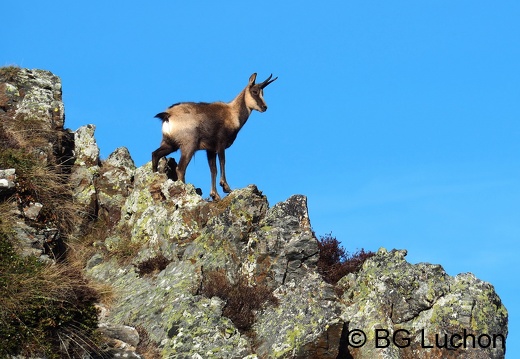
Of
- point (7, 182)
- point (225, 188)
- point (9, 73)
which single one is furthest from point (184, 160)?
point (7, 182)

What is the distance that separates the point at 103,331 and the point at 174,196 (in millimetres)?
4787

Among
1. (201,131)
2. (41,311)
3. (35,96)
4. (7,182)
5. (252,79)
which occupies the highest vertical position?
(252,79)

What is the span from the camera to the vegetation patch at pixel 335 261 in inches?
671

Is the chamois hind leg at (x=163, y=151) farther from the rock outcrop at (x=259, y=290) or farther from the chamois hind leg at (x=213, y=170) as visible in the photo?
the rock outcrop at (x=259, y=290)

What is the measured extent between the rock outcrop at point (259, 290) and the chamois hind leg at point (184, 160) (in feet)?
5.32

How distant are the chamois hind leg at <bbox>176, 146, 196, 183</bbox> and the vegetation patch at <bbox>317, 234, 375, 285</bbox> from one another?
157 inches

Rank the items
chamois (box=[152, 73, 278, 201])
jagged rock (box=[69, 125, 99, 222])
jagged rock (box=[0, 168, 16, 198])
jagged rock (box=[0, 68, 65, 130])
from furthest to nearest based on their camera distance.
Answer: chamois (box=[152, 73, 278, 201]), jagged rock (box=[0, 68, 65, 130]), jagged rock (box=[69, 125, 99, 222]), jagged rock (box=[0, 168, 16, 198])

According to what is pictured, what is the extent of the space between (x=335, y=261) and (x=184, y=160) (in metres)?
4.75

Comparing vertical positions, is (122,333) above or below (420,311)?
below

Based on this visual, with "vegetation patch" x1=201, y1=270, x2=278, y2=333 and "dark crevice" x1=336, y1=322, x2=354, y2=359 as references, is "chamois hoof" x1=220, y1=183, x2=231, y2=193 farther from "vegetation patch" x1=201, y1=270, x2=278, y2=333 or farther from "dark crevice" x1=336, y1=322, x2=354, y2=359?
"dark crevice" x1=336, y1=322, x2=354, y2=359

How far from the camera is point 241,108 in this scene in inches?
878

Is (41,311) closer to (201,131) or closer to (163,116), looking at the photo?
(163,116)

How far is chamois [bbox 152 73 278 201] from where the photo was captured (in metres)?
20.3

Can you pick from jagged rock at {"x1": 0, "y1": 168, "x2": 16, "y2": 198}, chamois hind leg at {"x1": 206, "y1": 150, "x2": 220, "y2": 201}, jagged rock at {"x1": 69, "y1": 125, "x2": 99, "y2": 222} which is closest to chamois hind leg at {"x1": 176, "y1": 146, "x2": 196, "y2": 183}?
chamois hind leg at {"x1": 206, "y1": 150, "x2": 220, "y2": 201}
